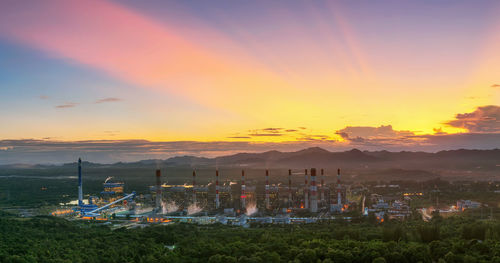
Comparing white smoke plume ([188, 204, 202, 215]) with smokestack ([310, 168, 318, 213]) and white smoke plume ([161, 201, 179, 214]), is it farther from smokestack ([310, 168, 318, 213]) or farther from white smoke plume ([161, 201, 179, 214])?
smokestack ([310, 168, 318, 213])

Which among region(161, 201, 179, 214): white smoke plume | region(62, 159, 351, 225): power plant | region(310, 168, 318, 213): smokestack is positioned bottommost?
region(161, 201, 179, 214): white smoke plume

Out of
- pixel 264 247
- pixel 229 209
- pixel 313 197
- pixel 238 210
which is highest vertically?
pixel 264 247

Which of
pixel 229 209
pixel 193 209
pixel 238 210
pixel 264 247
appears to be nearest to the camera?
pixel 264 247

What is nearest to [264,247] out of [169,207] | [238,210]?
[238,210]

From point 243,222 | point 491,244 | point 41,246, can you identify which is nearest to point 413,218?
point 243,222

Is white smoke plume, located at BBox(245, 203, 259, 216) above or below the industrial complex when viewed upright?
below

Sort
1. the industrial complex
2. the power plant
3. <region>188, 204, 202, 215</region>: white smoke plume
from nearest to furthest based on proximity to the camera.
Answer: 1. the industrial complex
2. the power plant
3. <region>188, 204, 202, 215</region>: white smoke plume

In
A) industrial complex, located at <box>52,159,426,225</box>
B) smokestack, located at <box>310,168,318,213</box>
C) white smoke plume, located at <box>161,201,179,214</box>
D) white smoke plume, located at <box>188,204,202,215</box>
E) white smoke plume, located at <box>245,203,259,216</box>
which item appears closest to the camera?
industrial complex, located at <box>52,159,426,225</box>

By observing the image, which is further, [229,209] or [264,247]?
[229,209]

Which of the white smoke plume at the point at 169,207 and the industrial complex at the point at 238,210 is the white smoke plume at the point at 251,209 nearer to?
the industrial complex at the point at 238,210

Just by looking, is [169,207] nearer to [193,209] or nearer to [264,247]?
[193,209]

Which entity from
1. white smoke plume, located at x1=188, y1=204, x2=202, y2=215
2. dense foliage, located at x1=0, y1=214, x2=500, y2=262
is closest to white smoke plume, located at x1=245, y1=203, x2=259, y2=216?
white smoke plume, located at x1=188, y1=204, x2=202, y2=215
